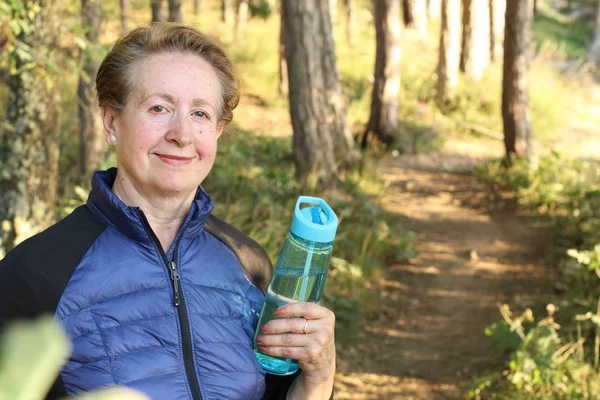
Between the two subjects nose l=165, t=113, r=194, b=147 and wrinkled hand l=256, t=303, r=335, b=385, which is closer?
wrinkled hand l=256, t=303, r=335, b=385

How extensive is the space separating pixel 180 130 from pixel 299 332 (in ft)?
2.07

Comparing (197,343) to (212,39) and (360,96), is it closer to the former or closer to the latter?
(212,39)

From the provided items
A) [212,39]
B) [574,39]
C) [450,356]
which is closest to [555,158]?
[450,356]

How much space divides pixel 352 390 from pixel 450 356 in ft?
3.25

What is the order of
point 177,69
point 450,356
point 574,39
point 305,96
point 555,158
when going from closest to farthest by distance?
point 177,69 < point 450,356 < point 305,96 < point 555,158 < point 574,39

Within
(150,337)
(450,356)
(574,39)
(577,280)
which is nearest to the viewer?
(150,337)

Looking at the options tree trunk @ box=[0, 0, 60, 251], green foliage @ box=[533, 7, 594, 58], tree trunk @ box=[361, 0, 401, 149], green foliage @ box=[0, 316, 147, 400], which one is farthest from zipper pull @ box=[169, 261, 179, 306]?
green foliage @ box=[533, 7, 594, 58]

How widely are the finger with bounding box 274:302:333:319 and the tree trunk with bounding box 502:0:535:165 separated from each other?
8955mm

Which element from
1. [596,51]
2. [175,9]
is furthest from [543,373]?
[596,51]

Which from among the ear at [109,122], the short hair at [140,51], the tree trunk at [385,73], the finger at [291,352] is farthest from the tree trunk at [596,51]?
the finger at [291,352]

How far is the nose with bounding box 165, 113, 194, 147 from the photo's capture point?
1.92 metres

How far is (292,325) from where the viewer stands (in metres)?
1.80

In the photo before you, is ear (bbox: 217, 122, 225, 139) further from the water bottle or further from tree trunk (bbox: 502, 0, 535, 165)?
tree trunk (bbox: 502, 0, 535, 165)

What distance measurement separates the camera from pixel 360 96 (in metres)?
14.6
